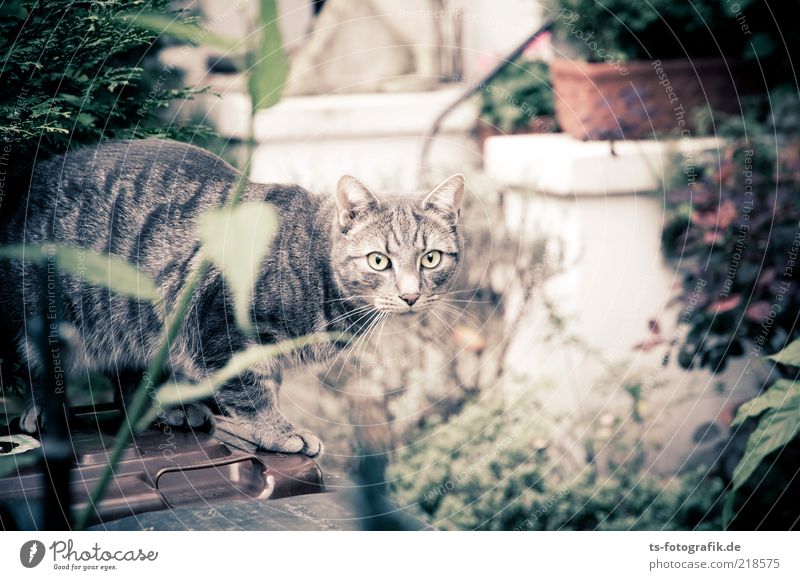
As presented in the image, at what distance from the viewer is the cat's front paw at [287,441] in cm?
85

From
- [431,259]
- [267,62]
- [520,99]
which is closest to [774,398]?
[431,259]

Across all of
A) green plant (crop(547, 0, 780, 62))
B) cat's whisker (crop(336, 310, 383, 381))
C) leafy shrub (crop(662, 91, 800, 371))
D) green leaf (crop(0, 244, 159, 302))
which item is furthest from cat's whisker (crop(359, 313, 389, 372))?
green plant (crop(547, 0, 780, 62))

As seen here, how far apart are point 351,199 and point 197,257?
7.2 inches

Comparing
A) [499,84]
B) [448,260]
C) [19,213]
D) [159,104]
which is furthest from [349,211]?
[499,84]

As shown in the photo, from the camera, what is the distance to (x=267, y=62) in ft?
1.24

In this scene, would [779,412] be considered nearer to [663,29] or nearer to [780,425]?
[780,425]

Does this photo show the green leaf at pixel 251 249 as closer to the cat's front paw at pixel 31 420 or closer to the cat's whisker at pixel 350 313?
the cat's whisker at pixel 350 313

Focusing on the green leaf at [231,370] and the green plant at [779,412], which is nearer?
the green leaf at [231,370]

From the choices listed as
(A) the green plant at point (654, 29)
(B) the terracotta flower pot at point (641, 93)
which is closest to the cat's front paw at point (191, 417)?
(B) the terracotta flower pot at point (641, 93)

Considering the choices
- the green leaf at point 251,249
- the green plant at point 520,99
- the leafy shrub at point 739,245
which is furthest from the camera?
the green plant at point 520,99

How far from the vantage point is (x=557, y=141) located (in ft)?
5.29

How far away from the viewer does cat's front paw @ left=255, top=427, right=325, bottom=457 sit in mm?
854

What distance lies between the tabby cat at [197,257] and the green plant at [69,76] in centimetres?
3

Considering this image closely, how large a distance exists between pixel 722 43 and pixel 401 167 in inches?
32.4
